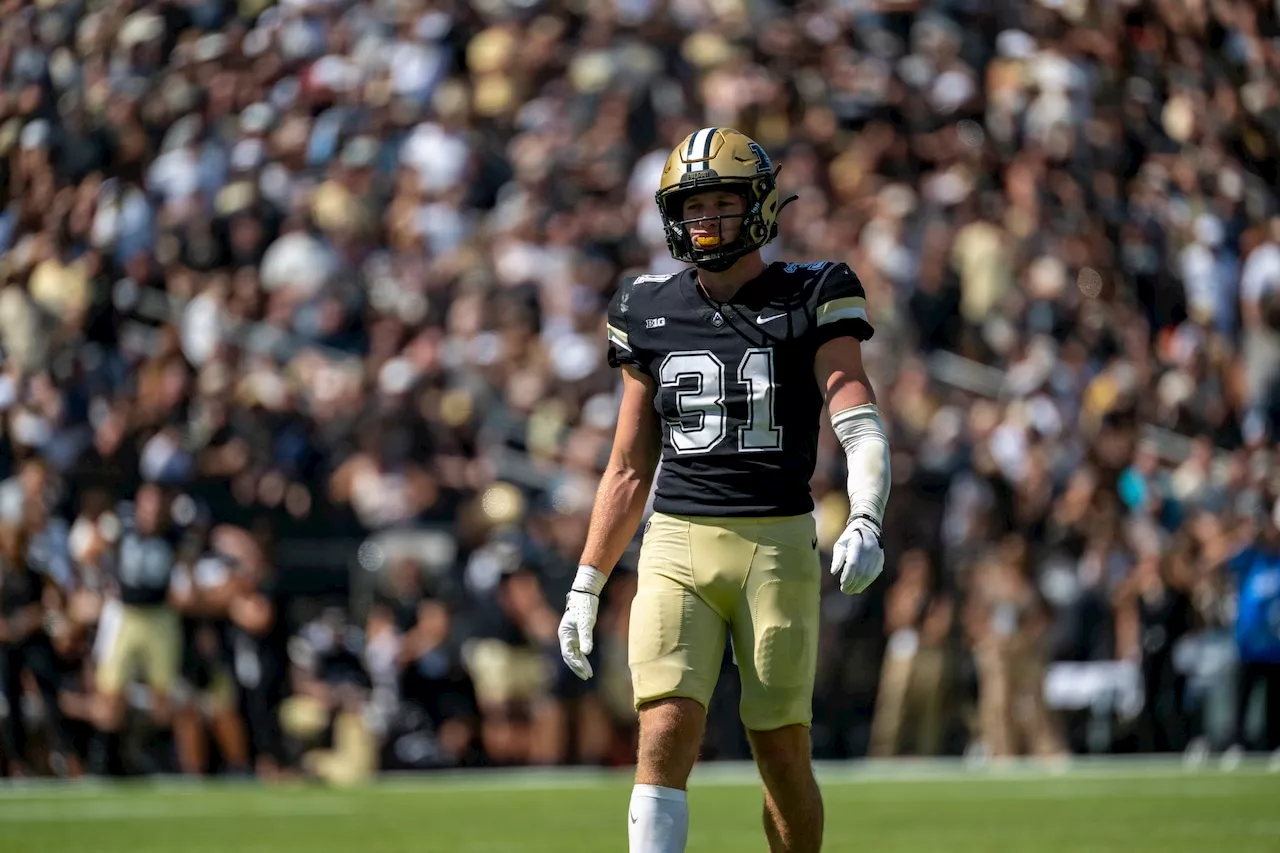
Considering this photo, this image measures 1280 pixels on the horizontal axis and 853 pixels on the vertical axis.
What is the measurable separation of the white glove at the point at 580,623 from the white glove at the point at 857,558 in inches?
30.0

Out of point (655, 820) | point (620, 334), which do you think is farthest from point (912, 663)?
point (655, 820)

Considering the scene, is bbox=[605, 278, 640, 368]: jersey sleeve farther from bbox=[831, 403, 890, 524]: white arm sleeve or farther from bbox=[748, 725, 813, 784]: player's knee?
bbox=[748, 725, 813, 784]: player's knee

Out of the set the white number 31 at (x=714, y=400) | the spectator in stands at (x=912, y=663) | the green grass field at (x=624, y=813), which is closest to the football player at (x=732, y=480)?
the white number 31 at (x=714, y=400)

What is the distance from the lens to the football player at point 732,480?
4914 mm

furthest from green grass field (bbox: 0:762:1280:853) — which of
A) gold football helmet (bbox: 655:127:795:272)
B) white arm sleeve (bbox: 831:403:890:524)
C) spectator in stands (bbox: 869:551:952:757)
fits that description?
Answer: gold football helmet (bbox: 655:127:795:272)

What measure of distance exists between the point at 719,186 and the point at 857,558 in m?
1.09

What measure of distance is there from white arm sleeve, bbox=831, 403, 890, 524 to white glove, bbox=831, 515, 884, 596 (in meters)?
0.18

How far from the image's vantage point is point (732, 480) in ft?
16.6

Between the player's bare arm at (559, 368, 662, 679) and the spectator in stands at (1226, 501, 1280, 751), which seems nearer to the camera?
the player's bare arm at (559, 368, 662, 679)

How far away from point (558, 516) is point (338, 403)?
1947mm

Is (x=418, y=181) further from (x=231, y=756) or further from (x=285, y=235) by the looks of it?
(x=231, y=756)

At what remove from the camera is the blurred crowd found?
13.0 meters

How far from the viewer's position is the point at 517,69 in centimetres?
1708

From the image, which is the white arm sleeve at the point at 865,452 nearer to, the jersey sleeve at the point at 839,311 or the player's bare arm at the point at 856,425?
the player's bare arm at the point at 856,425
